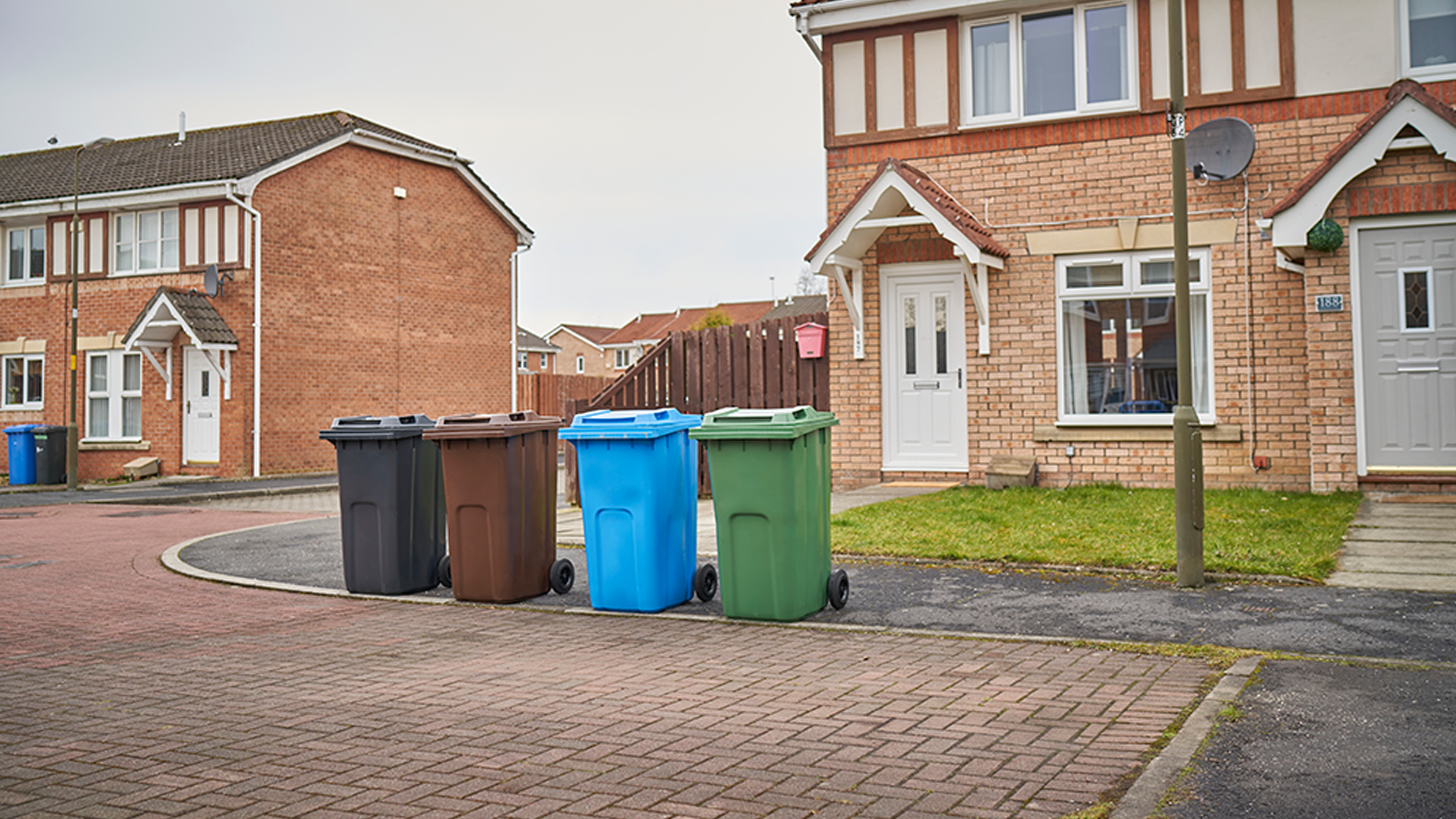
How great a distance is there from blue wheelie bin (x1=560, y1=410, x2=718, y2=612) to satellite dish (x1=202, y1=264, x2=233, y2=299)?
19405mm

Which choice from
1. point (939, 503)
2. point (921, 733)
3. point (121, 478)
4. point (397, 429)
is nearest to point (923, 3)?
point (939, 503)

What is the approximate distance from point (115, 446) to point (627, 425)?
22635 millimetres

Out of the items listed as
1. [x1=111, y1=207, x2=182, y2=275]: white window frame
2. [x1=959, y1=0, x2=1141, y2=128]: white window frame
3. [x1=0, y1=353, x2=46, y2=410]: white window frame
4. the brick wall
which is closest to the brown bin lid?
the brick wall

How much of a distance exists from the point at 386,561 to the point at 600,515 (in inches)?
75.2

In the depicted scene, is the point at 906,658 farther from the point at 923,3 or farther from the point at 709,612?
the point at 923,3

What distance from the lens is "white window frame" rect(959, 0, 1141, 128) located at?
45.3ft

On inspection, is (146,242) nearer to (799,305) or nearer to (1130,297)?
(1130,297)

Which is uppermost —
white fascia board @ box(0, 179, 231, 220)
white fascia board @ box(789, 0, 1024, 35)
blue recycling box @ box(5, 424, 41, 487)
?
white fascia board @ box(0, 179, 231, 220)

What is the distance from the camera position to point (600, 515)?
7.87 m

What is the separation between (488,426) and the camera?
318 inches

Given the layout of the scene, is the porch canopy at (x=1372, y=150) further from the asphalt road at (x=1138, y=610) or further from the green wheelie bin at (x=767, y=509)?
the green wheelie bin at (x=767, y=509)

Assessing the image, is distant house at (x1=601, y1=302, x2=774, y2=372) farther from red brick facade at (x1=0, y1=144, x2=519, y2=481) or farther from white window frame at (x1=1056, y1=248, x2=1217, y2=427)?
white window frame at (x1=1056, y1=248, x2=1217, y2=427)

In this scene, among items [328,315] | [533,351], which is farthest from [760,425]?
[533,351]

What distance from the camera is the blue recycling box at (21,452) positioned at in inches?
972
